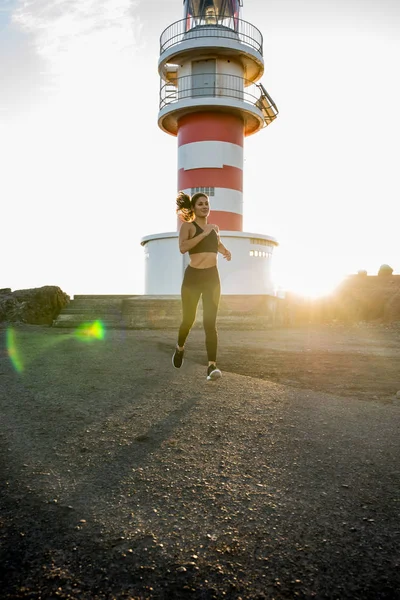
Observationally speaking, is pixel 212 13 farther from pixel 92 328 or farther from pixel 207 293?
pixel 207 293

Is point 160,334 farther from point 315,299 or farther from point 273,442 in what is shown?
point 273,442

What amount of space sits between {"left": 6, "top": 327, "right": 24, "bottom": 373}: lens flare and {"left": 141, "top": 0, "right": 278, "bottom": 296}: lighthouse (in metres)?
6.84

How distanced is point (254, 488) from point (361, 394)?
8.31ft

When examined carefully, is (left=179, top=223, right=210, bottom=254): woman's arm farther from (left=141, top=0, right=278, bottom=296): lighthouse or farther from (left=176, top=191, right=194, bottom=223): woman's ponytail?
(left=141, top=0, right=278, bottom=296): lighthouse

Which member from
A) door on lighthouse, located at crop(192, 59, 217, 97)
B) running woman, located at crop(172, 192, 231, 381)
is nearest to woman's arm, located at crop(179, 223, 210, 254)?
running woman, located at crop(172, 192, 231, 381)

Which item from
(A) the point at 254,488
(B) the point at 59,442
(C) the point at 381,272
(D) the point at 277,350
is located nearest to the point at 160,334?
(D) the point at 277,350

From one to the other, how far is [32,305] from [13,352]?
5916mm

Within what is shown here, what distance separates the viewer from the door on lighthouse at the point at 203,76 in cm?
1625

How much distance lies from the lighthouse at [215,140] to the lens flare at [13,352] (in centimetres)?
684

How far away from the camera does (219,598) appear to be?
157cm

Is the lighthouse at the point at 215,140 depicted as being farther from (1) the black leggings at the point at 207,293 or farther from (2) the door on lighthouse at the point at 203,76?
(1) the black leggings at the point at 207,293

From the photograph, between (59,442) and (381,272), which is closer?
(59,442)

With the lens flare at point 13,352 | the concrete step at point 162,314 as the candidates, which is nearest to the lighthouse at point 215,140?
the concrete step at point 162,314

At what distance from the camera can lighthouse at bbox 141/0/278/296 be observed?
16053 mm
